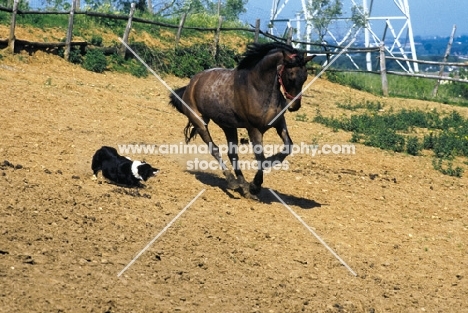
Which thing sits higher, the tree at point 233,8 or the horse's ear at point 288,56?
the horse's ear at point 288,56

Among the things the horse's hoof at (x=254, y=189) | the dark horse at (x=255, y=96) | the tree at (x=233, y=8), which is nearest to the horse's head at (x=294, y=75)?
the dark horse at (x=255, y=96)

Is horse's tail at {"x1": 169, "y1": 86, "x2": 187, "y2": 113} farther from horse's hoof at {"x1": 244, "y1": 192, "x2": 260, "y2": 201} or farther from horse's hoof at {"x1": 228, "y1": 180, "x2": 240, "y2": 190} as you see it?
horse's hoof at {"x1": 244, "y1": 192, "x2": 260, "y2": 201}

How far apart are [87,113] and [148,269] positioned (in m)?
8.02

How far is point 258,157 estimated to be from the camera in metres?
10.3

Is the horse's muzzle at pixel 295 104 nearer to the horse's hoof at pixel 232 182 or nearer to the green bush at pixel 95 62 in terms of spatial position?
the horse's hoof at pixel 232 182

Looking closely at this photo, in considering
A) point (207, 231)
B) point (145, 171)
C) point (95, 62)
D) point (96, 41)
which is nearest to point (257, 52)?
point (145, 171)

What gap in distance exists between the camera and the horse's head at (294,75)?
9.73m

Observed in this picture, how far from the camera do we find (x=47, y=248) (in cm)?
721

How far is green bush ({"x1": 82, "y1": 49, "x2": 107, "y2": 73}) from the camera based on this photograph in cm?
2084

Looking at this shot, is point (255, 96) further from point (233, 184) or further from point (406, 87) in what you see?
point (406, 87)

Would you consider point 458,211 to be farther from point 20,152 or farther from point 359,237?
point 20,152

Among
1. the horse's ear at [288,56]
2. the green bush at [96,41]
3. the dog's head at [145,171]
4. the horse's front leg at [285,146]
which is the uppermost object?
the horse's ear at [288,56]

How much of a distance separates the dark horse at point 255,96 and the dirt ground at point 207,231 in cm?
64

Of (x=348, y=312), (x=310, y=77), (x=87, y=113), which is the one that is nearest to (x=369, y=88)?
(x=310, y=77)
